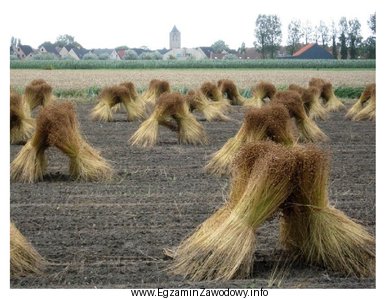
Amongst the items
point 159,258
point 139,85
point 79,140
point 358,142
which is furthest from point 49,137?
point 139,85

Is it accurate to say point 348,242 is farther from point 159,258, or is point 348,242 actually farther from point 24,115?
point 24,115

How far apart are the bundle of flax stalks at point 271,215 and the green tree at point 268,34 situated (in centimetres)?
358

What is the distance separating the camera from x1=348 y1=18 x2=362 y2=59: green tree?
10820 mm

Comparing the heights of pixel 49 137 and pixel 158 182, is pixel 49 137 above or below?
above

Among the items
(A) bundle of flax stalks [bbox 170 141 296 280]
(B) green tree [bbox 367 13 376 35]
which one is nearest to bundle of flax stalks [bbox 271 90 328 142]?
(B) green tree [bbox 367 13 376 35]

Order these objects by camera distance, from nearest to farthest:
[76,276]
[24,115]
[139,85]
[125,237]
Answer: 1. [76,276]
2. [125,237]
3. [24,115]
4. [139,85]

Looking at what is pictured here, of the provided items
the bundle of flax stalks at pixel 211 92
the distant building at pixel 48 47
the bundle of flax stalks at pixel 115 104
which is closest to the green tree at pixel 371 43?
the distant building at pixel 48 47

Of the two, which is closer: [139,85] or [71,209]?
[71,209]

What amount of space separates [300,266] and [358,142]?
10331 millimetres

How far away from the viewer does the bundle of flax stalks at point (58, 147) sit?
12.1 metres

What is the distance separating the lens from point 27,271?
7.53 m

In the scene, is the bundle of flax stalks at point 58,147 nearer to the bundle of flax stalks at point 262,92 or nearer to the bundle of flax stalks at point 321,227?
the bundle of flax stalks at point 321,227

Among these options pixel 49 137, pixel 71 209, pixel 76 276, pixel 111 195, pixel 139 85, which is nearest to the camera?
pixel 76 276

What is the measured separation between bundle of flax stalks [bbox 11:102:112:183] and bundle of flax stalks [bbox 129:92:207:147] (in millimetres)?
4532
